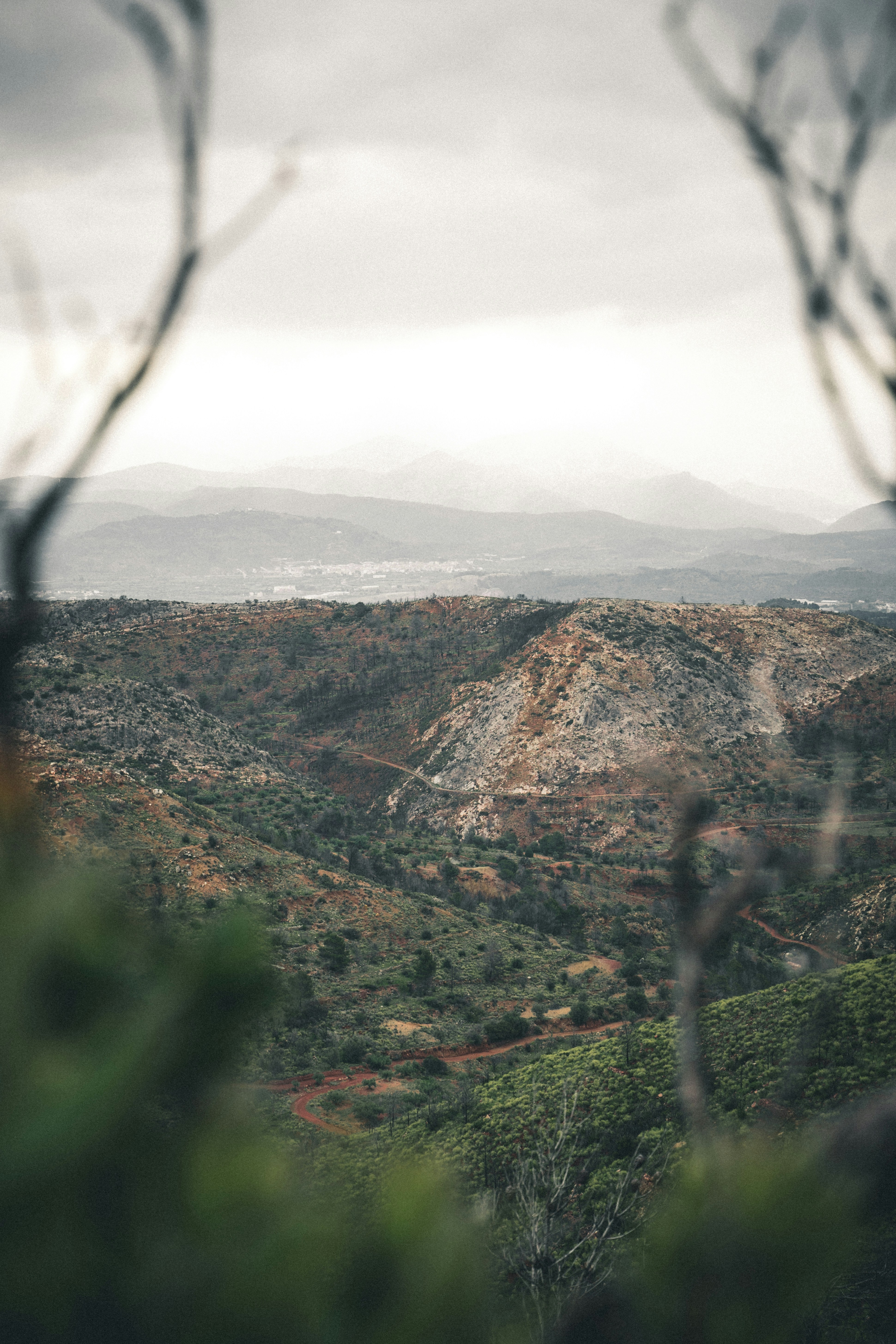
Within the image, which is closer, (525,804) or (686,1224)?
(686,1224)

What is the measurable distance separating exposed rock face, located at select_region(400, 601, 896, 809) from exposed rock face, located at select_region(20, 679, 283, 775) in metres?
15.0

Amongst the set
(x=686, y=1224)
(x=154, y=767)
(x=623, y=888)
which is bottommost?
(x=623, y=888)

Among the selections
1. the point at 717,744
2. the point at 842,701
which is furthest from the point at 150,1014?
the point at 842,701

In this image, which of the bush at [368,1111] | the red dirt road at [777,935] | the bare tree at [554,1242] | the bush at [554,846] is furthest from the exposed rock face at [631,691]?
the bare tree at [554,1242]

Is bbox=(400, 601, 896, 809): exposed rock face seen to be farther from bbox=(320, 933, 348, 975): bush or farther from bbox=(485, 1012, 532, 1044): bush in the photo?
bbox=(320, 933, 348, 975): bush

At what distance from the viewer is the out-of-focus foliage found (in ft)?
3.79

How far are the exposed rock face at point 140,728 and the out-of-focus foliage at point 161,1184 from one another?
45114 mm

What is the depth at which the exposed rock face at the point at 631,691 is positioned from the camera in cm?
5734

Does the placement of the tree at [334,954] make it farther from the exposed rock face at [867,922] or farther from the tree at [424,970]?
the exposed rock face at [867,922]

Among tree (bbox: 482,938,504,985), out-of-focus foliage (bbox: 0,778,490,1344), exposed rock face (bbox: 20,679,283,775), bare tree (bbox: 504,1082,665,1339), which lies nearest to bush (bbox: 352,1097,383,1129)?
bare tree (bbox: 504,1082,665,1339)

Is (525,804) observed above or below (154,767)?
below

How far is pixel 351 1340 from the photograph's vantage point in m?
1.38

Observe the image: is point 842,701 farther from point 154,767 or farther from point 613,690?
point 154,767

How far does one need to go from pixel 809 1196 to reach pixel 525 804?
53472 millimetres
